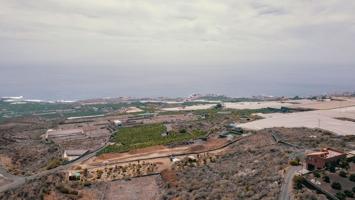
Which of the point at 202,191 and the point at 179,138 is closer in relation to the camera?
the point at 202,191

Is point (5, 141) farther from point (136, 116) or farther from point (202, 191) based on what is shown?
point (202, 191)

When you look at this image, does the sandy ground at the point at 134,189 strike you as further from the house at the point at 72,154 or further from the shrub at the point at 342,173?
the shrub at the point at 342,173

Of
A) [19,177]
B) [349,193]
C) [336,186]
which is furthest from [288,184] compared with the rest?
[19,177]

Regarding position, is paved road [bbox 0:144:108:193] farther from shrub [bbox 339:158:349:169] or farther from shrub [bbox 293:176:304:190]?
shrub [bbox 339:158:349:169]

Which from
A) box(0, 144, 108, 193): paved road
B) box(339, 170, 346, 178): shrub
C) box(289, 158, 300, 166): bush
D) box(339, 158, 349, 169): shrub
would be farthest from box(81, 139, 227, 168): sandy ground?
box(339, 170, 346, 178): shrub

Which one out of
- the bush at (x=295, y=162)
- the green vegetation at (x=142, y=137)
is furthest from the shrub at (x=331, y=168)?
the green vegetation at (x=142, y=137)

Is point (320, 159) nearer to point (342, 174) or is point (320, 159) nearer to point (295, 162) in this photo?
point (342, 174)

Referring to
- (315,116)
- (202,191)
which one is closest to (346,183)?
(202,191)
